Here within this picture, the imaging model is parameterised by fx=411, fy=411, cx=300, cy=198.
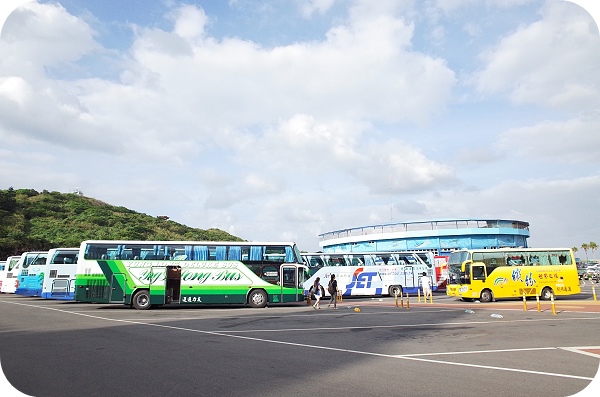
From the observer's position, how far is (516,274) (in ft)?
78.1

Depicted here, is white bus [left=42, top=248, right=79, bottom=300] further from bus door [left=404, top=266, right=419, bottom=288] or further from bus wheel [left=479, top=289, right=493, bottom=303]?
bus wheel [left=479, top=289, right=493, bottom=303]

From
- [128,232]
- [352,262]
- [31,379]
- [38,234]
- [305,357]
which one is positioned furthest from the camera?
[128,232]

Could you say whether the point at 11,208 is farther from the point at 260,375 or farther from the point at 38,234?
the point at 260,375

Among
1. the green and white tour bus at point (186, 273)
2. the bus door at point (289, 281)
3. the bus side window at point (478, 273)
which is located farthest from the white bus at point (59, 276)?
the bus side window at point (478, 273)

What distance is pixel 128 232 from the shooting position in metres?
57.4

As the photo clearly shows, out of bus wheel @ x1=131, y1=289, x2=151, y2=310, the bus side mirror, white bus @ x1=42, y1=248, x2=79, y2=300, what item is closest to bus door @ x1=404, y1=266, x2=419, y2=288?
the bus side mirror

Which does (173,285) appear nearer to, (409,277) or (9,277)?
(409,277)

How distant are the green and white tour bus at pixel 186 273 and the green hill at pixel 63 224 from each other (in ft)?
97.5

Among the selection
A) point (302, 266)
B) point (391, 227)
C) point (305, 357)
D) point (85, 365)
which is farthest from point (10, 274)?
point (391, 227)

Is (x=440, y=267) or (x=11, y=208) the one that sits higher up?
(x=11, y=208)

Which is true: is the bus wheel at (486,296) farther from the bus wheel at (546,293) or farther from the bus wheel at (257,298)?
the bus wheel at (257,298)

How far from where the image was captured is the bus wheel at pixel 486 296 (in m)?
23.4

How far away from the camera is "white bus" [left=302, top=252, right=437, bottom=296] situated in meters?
28.7

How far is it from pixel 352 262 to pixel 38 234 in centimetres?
4372
